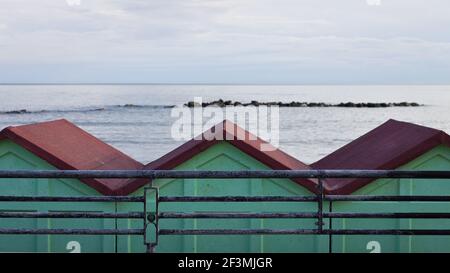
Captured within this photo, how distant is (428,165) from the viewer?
9172 mm

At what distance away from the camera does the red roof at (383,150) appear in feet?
29.8

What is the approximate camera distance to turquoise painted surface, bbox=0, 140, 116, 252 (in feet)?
30.3

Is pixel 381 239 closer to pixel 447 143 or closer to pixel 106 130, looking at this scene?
pixel 447 143

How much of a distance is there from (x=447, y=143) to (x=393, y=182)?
0.81m

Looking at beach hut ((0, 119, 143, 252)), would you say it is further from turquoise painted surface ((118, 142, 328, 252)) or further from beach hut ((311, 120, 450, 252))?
beach hut ((311, 120, 450, 252))

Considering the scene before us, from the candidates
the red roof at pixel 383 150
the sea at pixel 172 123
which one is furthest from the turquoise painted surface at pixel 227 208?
the sea at pixel 172 123

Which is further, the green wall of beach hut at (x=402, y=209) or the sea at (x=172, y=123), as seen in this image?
the sea at (x=172, y=123)

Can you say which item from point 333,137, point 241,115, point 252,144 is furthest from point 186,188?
point 241,115

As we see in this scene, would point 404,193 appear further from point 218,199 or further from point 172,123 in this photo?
point 172,123
